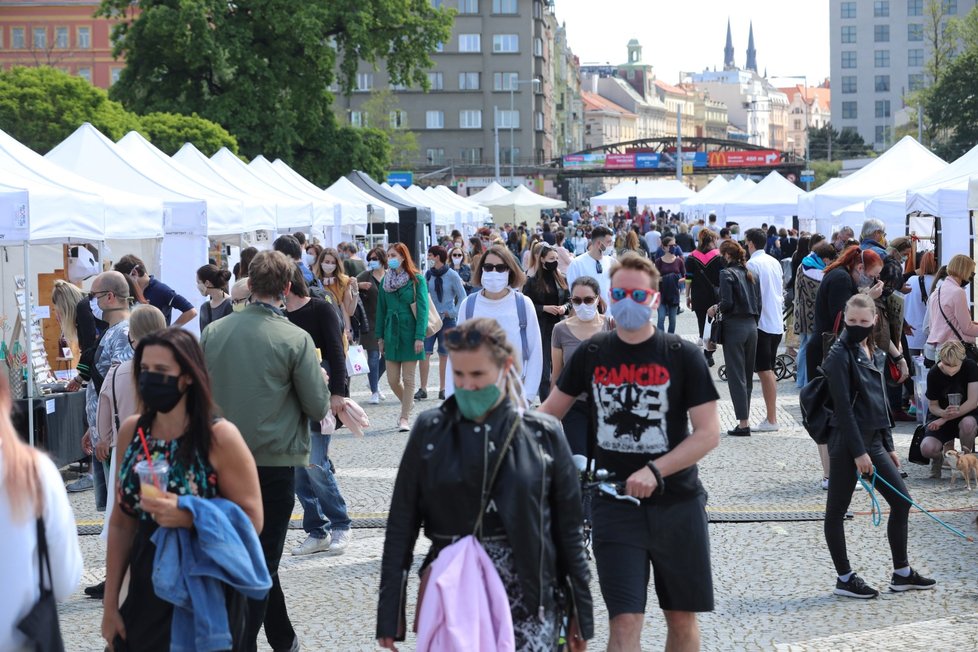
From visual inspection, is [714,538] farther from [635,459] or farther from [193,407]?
[193,407]

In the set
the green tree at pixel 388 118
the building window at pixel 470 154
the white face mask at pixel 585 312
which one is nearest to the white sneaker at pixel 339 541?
the white face mask at pixel 585 312

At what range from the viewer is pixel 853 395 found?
7.03 m

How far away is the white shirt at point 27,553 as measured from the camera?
3348 millimetres

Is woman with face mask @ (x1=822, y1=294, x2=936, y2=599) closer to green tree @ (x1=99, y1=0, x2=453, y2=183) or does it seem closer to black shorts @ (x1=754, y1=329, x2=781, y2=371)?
black shorts @ (x1=754, y1=329, x2=781, y2=371)

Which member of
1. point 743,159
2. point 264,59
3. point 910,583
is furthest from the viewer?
point 743,159

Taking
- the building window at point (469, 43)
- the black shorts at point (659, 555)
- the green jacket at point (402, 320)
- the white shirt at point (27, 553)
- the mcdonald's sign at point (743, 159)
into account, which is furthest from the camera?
the building window at point (469, 43)

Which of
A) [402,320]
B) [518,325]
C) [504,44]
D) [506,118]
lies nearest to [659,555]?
[518,325]

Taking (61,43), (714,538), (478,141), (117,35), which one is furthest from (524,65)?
(714,538)

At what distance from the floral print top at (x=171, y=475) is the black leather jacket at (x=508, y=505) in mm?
599

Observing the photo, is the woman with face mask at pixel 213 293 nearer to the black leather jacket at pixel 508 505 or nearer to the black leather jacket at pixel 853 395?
the black leather jacket at pixel 853 395

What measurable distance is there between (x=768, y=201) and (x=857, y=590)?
1107 inches

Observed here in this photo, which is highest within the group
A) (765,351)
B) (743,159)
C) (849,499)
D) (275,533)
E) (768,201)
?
(743,159)

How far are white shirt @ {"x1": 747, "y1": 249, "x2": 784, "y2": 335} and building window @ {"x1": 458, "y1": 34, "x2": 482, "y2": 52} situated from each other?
345ft

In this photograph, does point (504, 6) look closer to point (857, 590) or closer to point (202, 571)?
point (857, 590)
